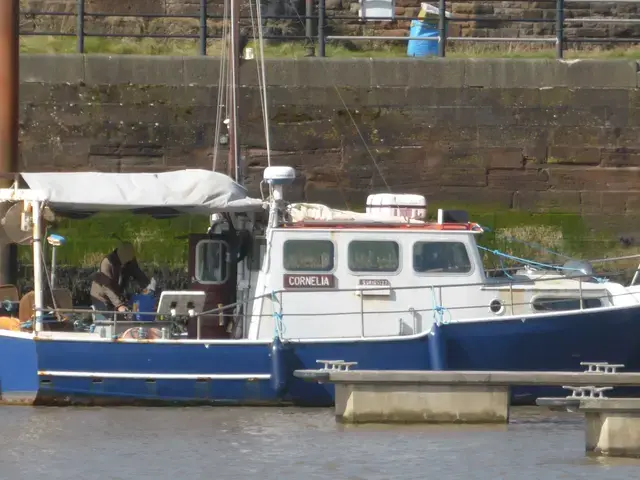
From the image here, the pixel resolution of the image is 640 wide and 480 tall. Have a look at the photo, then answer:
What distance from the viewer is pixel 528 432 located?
13.4 metres

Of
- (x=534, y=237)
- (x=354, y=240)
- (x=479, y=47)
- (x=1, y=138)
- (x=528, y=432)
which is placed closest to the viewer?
(x=528, y=432)

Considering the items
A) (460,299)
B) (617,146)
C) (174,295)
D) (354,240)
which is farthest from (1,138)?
(617,146)

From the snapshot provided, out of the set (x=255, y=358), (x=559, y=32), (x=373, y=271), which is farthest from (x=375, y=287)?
(x=559, y=32)

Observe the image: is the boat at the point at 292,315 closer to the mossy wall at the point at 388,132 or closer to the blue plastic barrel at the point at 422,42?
the mossy wall at the point at 388,132

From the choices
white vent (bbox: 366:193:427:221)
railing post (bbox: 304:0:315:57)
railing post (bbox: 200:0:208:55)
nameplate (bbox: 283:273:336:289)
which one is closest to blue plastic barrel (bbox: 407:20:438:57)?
railing post (bbox: 304:0:315:57)

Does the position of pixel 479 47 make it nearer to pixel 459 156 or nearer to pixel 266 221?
pixel 459 156

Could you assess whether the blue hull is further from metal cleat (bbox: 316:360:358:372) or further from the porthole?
the porthole

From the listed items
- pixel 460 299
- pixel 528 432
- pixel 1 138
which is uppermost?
pixel 1 138

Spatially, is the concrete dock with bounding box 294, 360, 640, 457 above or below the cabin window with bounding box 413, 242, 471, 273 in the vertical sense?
below

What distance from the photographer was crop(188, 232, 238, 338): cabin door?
15.0 m

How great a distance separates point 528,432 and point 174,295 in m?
3.47

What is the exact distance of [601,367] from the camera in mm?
14398

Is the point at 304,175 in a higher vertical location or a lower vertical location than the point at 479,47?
lower

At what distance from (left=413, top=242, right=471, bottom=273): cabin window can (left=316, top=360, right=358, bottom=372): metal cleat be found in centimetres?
125
